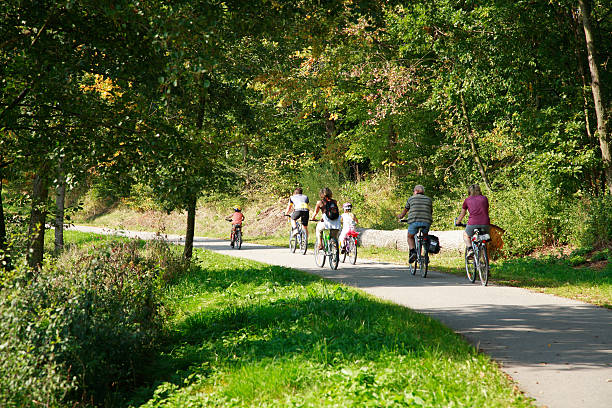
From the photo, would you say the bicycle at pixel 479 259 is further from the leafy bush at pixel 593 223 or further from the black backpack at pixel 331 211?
the leafy bush at pixel 593 223

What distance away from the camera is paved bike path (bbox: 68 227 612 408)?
5.05m

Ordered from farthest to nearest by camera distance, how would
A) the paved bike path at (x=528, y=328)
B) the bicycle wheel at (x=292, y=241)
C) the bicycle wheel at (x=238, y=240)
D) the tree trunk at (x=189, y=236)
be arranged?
1. the bicycle wheel at (x=238, y=240)
2. the bicycle wheel at (x=292, y=241)
3. the tree trunk at (x=189, y=236)
4. the paved bike path at (x=528, y=328)

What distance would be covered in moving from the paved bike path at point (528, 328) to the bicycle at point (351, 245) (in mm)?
2514

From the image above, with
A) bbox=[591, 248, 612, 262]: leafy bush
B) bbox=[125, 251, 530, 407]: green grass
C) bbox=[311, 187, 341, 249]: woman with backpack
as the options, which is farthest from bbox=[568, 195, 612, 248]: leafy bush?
bbox=[125, 251, 530, 407]: green grass

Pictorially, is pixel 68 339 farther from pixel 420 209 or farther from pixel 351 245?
pixel 351 245

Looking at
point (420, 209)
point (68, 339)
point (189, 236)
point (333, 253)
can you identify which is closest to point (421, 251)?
point (420, 209)

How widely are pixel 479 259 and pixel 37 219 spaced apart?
366 inches

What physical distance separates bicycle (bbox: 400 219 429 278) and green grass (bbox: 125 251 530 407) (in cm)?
361

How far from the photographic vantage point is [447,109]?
2248 cm

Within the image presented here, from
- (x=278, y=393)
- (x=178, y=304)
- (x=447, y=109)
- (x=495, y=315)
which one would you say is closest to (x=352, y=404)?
(x=278, y=393)

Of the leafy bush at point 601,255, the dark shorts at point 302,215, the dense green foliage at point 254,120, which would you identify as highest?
the dense green foliage at point 254,120

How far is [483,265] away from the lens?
1138cm

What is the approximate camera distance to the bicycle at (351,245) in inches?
607

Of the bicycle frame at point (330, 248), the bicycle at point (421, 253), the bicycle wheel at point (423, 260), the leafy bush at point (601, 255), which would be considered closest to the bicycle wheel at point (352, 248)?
the bicycle frame at point (330, 248)
